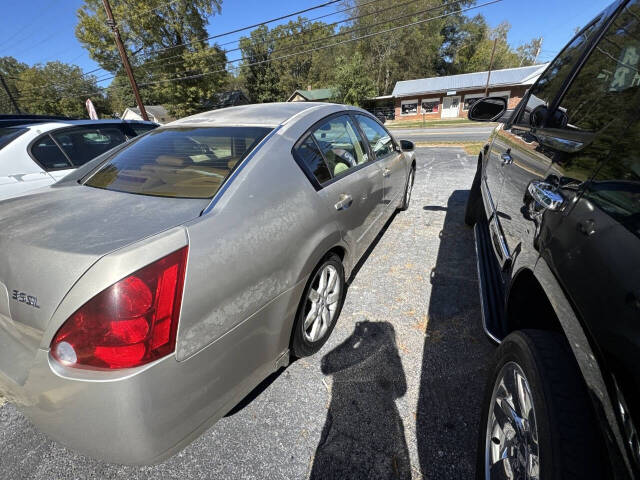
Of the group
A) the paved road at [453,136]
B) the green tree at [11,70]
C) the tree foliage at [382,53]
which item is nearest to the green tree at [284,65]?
the tree foliage at [382,53]

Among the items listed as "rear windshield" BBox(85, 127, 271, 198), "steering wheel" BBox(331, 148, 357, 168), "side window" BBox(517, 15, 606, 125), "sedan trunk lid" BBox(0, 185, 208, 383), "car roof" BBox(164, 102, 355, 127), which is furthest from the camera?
"steering wheel" BBox(331, 148, 357, 168)

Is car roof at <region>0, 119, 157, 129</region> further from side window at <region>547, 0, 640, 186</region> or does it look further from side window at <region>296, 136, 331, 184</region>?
side window at <region>547, 0, 640, 186</region>

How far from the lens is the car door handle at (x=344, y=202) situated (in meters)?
2.13

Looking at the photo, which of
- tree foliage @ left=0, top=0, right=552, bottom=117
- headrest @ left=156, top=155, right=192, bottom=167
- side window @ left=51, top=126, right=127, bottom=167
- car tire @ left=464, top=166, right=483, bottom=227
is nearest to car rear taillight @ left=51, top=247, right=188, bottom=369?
headrest @ left=156, top=155, right=192, bottom=167

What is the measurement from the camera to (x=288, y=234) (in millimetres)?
1606

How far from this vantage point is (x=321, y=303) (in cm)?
213

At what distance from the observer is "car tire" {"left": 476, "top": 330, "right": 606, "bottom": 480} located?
2.73 feet

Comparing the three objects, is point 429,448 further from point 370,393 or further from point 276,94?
point 276,94

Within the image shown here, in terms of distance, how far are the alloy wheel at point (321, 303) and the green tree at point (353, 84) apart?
117 ft

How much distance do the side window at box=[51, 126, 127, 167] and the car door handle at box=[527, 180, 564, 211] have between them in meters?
5.01

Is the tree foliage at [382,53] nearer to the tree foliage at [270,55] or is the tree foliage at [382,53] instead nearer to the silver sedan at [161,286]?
the tree foliage at [270,55]

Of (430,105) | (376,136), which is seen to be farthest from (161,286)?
(430,105)

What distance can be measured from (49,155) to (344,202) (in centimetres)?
402

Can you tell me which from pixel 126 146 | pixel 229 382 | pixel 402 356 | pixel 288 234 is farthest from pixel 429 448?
pixel 126 146
